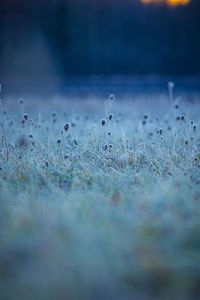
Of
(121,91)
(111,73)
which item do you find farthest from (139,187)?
(111,73)

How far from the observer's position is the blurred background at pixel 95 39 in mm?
14773

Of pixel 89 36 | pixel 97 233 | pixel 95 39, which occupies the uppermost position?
pixel 89 36

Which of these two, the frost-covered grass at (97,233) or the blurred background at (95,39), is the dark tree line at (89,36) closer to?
the blurred background at (95,39)

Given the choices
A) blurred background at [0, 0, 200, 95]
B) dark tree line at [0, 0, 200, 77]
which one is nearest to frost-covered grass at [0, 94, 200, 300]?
blurred background at [0, 0, 200, 95]

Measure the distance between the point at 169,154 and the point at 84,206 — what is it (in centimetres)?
121

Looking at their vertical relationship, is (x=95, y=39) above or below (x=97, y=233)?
above

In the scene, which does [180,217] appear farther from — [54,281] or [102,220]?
[54,281]

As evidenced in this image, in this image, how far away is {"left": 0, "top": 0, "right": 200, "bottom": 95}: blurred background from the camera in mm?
14773

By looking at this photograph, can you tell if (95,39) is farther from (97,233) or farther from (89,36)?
(97,233)

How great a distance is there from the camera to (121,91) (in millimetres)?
10359

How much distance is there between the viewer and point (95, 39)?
590 inches

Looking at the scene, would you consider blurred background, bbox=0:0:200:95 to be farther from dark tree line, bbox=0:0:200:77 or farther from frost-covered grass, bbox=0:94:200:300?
frost-covered grass, bbox=0:94:200:300

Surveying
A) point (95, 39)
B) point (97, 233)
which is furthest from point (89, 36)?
point (97, 233)

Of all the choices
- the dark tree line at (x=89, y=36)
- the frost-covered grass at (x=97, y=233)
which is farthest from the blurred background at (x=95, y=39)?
the frost-covered grass at (x=97, y=233)
